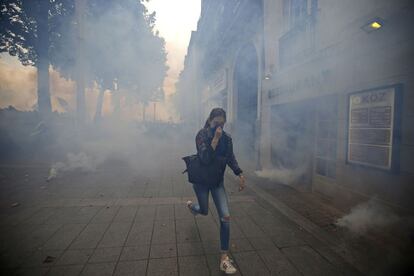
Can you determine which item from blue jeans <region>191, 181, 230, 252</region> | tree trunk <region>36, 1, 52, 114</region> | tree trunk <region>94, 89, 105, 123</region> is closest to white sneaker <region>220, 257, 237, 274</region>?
blue jeans <region>191, 181, 230, 252</region>

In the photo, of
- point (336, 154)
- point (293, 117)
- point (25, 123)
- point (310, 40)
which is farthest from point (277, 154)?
point (25, 123)

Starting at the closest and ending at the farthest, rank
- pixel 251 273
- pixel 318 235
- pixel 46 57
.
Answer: pixel 251 273
pixel 318 235
pixel 46 57

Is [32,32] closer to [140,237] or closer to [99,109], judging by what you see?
[99,109]

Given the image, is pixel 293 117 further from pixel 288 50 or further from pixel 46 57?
pixel 46 57

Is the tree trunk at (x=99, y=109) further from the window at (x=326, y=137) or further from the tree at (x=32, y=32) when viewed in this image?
the window at (x=326, y=137)

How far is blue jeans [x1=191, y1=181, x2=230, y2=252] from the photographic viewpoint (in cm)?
236

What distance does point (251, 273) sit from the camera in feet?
7.56

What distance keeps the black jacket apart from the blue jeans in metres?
0.12

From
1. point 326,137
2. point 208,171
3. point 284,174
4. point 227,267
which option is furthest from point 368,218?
point 284,174

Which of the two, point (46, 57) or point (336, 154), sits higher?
point (46, 57)

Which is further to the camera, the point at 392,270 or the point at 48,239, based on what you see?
the point at 48,239

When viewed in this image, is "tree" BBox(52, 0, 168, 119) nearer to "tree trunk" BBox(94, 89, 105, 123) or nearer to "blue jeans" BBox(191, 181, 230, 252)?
"tree trunk" BBox(94, 89, 105, 123)

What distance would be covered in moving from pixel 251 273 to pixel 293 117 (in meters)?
5.05

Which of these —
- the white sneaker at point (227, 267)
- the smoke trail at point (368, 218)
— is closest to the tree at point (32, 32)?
the white sneaker at point (227, 267)
